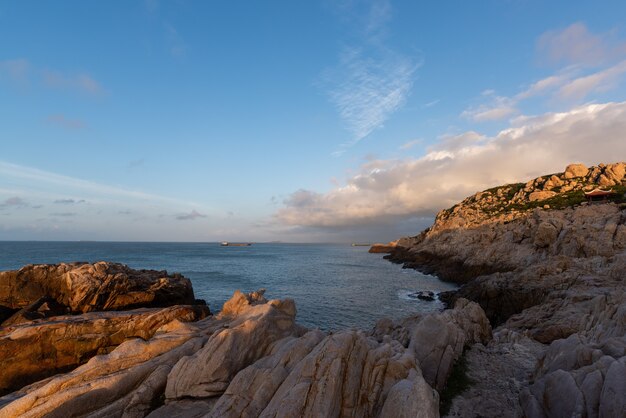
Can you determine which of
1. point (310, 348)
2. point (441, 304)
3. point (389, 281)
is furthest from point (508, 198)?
point (310, 348)

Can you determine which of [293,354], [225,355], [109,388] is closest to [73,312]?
[109,388]

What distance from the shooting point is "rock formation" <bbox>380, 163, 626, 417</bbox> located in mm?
14907

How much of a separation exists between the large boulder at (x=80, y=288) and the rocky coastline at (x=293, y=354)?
5.1 inches

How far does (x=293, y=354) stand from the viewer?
16594 mm

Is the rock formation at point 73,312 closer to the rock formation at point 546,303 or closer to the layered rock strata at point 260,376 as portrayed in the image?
the layered rock strata at point 260,376

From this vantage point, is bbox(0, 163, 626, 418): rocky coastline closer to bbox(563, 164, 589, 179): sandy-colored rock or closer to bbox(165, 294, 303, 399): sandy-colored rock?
bbox(165, 294, 303, 399): sandy-colored rock

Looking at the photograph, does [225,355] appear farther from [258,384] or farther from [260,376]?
[258,384]

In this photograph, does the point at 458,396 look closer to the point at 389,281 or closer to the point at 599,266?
the point at 599,266

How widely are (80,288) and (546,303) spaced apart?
2033 inches

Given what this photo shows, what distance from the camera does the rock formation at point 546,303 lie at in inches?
587

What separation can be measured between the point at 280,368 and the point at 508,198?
472 feet

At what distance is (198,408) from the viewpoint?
1582 cm

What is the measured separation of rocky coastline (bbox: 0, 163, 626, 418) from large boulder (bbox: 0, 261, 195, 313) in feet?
0.43

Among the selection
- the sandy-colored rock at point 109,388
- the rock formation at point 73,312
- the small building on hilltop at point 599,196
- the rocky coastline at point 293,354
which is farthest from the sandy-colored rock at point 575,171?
the sandy-colored rock at point 109,388
